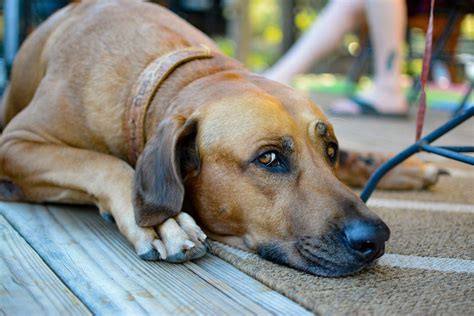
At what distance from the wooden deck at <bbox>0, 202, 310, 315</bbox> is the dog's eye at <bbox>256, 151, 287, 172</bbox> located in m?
0.29

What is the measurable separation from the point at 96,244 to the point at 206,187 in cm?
35

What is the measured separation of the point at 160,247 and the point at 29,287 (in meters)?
0.37

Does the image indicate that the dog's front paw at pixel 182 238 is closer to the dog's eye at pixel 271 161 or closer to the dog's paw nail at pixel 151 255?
the dog's paw nail at pixel 151 255

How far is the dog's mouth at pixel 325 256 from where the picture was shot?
1645 mm

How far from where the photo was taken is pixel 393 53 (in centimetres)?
495

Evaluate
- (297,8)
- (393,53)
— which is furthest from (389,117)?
(297,8)

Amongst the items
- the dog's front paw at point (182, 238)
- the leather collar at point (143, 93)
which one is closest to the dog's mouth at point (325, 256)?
the dog's front paw at point (182, 238)

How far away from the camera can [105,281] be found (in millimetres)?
1603

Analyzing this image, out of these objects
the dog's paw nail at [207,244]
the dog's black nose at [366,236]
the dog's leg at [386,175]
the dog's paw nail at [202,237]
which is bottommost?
the dog's leg at [386,175]

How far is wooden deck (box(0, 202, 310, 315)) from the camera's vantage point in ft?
4.75

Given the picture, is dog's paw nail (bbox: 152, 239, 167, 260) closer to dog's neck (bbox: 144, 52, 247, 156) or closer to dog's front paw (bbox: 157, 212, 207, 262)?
dog's front paw (bbox: 157, 212, 207, 262)

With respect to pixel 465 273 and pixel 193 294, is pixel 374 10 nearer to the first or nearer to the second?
pixel 465 273

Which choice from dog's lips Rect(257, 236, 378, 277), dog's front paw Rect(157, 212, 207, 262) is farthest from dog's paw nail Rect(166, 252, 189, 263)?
dog's lips Rect(257, 236, 378, 277)

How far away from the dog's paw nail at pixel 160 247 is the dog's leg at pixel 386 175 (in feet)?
3.97
